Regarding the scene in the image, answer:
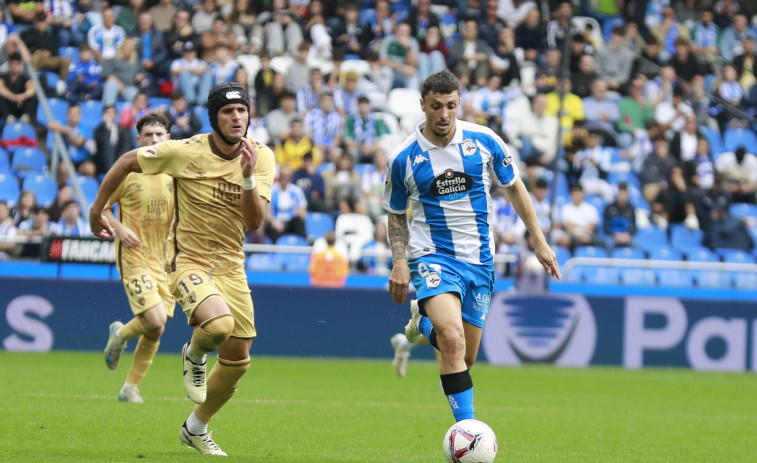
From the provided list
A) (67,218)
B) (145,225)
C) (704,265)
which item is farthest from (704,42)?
(145,225)

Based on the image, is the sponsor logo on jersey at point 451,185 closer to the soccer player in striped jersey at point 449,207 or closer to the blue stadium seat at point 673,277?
the soccer player in striped jersey at point 449,207

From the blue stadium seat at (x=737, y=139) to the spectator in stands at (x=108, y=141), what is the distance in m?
12.1

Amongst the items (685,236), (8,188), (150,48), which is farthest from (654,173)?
(8,188)

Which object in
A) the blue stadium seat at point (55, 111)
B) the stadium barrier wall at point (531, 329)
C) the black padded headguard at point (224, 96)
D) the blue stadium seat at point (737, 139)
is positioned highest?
the blue stadium seat at point (55, 111)

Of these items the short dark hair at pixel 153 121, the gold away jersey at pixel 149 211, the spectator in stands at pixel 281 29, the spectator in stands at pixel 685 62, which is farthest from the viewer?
the spectator in stands at pixel 685 62

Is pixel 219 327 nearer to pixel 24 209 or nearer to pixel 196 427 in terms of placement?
pixel 196 427

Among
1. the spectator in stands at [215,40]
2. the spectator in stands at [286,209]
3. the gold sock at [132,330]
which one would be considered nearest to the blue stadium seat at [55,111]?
the spectator in stands at [215,40]

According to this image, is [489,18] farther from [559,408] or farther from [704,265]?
[559,408]

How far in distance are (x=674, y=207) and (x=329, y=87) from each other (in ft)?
22.3

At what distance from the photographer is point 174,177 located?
749 cm

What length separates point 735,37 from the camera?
82.3 feet

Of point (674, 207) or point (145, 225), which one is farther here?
point (674, 207)

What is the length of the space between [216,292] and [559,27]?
55.7ft

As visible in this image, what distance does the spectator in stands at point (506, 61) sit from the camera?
22141 millimetres
